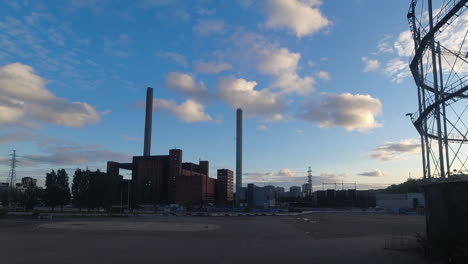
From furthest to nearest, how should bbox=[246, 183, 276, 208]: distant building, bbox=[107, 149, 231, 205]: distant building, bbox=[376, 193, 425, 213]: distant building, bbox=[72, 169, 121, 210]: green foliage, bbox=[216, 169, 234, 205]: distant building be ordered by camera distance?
bbox=[216, 169, 234, 205]: distant building, bbox=[246, 183, 276, 208]: distant building, bbox=[107, 149, 231, 205]: distant building, bbox=[376, 193, 425, 213]: distant building, bbox=[72, 169, 121, 210]: green foliage

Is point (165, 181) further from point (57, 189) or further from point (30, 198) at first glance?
point (30, 198)

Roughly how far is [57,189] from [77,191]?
6.56m

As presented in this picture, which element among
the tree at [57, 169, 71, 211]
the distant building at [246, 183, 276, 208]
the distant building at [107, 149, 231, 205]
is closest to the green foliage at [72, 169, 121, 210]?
the tree at [57, 169, 71, 211]

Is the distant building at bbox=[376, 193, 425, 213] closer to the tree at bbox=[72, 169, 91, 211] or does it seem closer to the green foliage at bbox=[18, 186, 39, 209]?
the tree at bbox=[72, 169, 91, 211]

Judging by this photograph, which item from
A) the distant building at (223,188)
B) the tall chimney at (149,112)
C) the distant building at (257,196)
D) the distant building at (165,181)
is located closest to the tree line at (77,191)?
the tall chimney at (149,112)

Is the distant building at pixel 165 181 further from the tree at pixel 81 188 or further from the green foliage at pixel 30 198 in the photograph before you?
the green foliage at pixel 30 198

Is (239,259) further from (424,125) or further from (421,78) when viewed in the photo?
(421,78)

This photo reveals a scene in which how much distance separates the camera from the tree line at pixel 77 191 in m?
103

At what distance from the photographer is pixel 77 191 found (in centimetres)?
10856

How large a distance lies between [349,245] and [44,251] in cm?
2371

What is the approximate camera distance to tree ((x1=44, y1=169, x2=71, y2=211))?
10206cm

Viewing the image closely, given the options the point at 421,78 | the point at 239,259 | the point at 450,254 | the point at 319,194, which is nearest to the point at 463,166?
the point at 450,254

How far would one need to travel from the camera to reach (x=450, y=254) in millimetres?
23516

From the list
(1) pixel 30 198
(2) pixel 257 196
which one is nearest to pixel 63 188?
(1) pixel 30 198
